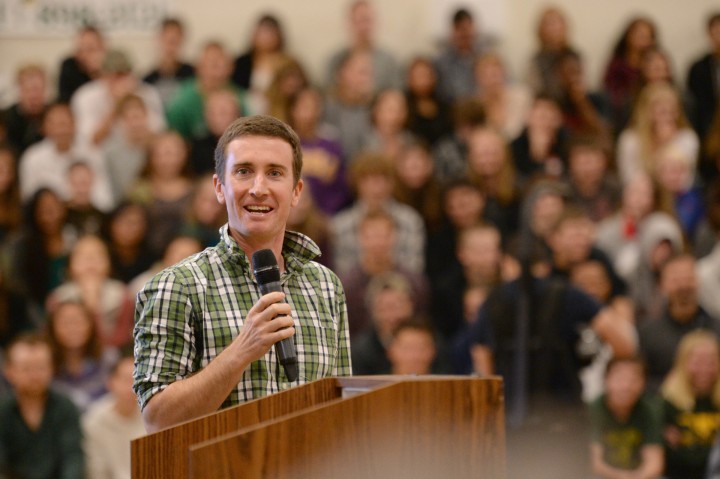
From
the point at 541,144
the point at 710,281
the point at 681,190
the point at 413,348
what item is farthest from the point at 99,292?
the point at 681,190

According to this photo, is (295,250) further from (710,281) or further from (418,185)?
(710,281)

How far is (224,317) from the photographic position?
2.09 meters

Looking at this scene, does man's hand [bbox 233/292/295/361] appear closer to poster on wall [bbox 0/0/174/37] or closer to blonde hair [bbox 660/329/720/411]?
blonde hair [bbox 660/329/720/411]

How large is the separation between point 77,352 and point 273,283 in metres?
3.54

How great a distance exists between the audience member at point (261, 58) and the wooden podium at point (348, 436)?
5.38 meters

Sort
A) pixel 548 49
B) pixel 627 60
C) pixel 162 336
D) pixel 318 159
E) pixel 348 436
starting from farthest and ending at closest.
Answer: pixel 627 60 → pixel 548 49 → pixel 318 159 → pixel 162 336 → pixel 348 436

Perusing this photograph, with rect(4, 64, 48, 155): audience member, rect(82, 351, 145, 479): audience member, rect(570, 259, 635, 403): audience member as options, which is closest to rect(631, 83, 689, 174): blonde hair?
rect(570, 259, 635, 403): audience member

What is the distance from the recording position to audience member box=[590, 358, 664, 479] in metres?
5.06

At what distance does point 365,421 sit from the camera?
1.80 meters

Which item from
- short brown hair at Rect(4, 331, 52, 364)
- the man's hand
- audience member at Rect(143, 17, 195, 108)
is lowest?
short brown hair at Rect(4, 331, 52, 364)

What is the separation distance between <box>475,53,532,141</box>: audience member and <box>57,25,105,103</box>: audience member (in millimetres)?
2248

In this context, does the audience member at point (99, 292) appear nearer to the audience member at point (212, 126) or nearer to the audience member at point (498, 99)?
the audience member at point (212, 126)

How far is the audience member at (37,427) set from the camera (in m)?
4.95

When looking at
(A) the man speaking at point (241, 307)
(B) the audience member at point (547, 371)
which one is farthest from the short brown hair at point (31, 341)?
(A) the man speaking at point (241, 307)
